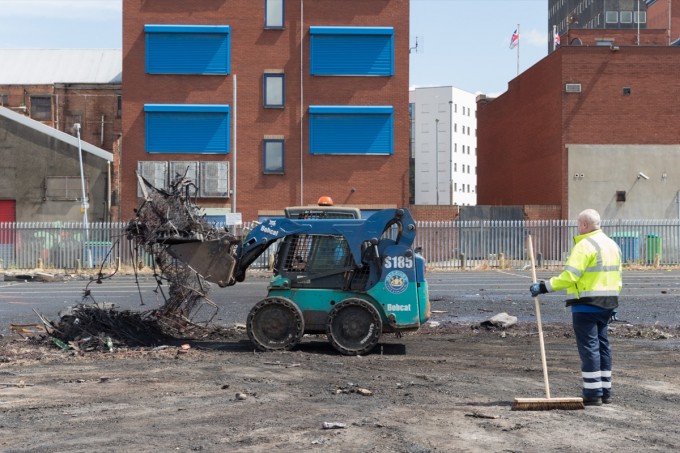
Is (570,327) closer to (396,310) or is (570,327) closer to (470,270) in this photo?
(396,310)

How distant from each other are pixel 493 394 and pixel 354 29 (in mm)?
34320

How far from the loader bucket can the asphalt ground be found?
1.62 meters

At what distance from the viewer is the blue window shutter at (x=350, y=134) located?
42.3 meters

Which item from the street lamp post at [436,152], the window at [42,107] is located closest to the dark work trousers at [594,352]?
the window at [42,107]

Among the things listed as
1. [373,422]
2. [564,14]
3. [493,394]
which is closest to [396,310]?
[493,394]

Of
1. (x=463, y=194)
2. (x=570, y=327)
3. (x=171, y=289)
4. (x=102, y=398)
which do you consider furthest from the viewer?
(x=463, y=194)

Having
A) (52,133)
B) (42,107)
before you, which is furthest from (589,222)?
(42,107)

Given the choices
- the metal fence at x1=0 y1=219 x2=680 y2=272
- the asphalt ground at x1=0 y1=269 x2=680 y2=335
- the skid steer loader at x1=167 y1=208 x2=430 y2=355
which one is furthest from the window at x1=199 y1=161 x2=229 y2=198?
the skid steer loader at x1=167 y1=208 x2=430 y2=355

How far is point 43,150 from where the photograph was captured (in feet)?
151

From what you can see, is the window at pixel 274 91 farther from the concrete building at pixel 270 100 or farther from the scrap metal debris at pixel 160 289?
the scrap metal debris at pixel 160 289

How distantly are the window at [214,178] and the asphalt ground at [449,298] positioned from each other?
10.7m

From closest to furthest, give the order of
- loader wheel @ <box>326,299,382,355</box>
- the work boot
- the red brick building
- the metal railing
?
the work boot, loader wheel @ <box>326,299,382,355</box>, the metal railing, the red brick building

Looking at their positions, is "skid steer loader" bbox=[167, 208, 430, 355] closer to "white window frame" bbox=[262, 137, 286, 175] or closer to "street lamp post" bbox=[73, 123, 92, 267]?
"street lamp post" bbox=[73, 123, 92, 267]

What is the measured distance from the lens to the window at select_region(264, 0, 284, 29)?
42.6m
